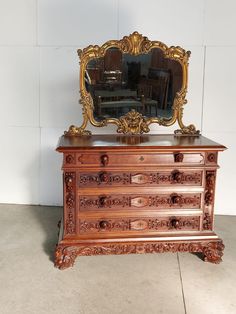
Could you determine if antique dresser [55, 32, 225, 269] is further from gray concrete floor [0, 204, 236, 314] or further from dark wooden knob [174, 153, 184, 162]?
gray concrete floor [0, 204, 236, 314]

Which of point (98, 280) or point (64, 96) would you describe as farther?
point (64, 96)

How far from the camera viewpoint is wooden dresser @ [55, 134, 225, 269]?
8.78 feet

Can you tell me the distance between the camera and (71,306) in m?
2.21

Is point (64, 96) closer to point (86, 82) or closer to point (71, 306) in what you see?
point (86, 82)

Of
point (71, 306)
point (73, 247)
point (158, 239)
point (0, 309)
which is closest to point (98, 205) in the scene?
point (73, 247)

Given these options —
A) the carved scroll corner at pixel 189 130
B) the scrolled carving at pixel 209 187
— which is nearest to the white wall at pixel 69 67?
the carved scroll corner at pixel 189 130

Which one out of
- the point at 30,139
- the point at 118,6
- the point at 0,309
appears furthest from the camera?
the point at 30,139

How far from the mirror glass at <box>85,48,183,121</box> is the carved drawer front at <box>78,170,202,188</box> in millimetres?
625

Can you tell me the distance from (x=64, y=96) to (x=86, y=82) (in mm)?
758

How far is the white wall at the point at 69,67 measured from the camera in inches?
141

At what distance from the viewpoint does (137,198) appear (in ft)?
9.03

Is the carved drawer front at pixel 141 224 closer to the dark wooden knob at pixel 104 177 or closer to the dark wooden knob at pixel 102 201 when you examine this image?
the dark wooden knob at pixel 102 201

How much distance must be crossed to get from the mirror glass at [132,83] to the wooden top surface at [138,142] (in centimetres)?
21

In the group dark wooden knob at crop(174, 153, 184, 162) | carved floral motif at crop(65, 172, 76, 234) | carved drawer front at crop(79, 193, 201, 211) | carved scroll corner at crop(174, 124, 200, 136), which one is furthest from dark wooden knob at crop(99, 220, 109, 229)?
carved scroll corner at crop(174, 124, 200, 136)
